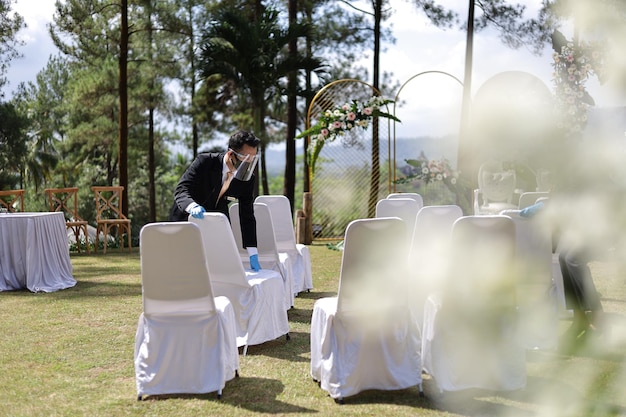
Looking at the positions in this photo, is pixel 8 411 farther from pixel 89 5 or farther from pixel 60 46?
pixel 60 46

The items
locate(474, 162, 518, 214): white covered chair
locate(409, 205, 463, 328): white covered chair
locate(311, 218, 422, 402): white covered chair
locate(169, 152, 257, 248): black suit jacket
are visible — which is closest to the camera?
locate(311, 218, 422, 402): white covered chair

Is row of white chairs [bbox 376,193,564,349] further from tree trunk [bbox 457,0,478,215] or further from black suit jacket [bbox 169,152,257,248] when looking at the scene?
tree trunk [bbox 457,0,478,215]

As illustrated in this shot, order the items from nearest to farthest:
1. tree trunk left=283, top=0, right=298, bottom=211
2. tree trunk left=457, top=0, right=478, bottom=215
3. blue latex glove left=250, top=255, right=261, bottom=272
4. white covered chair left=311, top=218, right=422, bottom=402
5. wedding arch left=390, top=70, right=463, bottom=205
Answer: white covered chair left=311, top=218, right=422, bottom=402 → blue latex glove left=250, top=255, right=261, bottom=272 → wedding arch left=390, top=70, right=463, bottom=205 → tree trunk left=457, top=0, right=478, bottom=215 → tree trunk left=283, top=0, right=298, bottom=211

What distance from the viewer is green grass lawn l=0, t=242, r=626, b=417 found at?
10.2 ft

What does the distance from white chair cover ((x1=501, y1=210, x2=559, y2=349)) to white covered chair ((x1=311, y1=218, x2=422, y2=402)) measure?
1.00m

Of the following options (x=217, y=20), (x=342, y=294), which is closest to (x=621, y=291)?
(x=342, y=294)

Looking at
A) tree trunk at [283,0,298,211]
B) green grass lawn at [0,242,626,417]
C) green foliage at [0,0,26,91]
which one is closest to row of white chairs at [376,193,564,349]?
green grass lawn at [0,242,626,417]

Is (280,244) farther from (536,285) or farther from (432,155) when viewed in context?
(432,155)

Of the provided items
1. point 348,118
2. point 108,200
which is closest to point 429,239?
point 348,118

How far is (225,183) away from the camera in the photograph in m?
4.57

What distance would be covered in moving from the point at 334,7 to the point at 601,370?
51.1 ft

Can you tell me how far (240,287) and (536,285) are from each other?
1.77 meters

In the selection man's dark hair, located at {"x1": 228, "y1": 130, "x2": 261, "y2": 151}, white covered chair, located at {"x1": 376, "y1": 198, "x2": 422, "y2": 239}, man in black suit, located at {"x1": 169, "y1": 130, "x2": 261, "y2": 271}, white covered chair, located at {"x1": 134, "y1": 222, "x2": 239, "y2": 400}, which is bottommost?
white covered chair, located at {"x1": 134, "y1": 222, "x2": 239, "y2": 400}

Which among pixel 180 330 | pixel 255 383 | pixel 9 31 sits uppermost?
pixel 9 31
